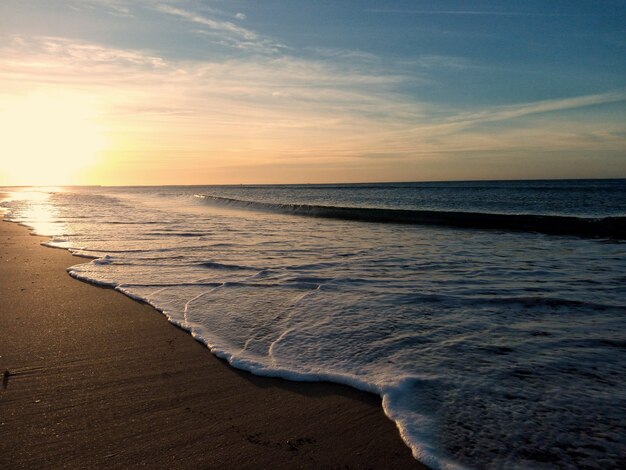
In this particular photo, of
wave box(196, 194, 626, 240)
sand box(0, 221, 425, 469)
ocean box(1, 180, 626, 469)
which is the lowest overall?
sand box(0, 221, 425, 469)

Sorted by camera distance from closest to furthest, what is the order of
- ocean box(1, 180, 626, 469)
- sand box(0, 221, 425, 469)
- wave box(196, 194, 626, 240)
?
1. sand box(0, 221, 425, 469)
2. ocean box(1, 180, 626, 469)
3. wave box(196, 194, 626, 240)

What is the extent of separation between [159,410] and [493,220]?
19.1 metres

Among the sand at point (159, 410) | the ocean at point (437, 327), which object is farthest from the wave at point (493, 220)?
the sand at point (159, 410)

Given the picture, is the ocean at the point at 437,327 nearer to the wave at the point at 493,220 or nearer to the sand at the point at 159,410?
the sand at the point at 159,410

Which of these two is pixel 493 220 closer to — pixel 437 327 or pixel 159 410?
pixel 437 327

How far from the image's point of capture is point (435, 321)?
521 cm

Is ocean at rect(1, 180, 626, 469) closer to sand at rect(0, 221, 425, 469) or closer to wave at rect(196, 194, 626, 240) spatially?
sand at rect(0, 221, 425, 469)

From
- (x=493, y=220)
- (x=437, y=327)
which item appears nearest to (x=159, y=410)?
(x=437, y=327)

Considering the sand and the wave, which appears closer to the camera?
the sand

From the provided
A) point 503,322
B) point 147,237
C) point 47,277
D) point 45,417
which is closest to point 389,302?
point 503,322

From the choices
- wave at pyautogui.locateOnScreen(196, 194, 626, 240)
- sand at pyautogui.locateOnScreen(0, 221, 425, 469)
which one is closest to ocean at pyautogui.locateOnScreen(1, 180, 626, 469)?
sand at pyautogui.locateOnScreen(0, 221, 425, 469)

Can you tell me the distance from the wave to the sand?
525 inches

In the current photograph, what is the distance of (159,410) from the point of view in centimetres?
321

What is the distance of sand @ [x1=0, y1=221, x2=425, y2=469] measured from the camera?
2.68 m
